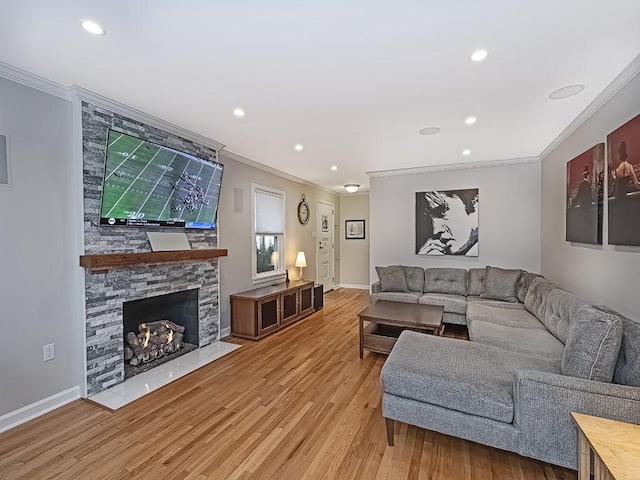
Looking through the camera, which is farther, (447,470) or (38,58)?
(38,58)

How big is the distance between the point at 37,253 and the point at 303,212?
13.9 ft

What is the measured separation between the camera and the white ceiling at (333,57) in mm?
1600

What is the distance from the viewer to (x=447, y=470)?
5.92 feet

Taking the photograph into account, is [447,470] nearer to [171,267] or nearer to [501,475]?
[501,475]

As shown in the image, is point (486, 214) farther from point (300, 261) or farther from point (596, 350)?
point (596, 350)

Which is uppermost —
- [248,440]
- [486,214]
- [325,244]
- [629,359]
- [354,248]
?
[486,214]

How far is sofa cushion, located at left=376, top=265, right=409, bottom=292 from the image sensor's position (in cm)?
482

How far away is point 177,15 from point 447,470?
2933mm

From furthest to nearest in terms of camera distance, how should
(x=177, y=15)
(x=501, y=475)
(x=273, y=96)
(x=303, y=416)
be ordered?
(x=273, y=96) < (x=303, y=416) < (x=501, y=475) < (x=177, y=15)

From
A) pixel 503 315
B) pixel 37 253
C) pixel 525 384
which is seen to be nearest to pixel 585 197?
pixel 503 315

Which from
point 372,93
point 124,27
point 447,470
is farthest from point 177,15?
A: point 447,470

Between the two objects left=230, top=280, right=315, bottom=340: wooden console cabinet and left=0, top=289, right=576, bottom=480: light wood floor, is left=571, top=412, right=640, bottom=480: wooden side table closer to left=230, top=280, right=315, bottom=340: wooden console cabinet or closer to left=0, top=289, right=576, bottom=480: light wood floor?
left=0, top=289, right=576, bottom=480: light wood floor

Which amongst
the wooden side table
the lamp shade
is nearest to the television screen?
the lamp shade

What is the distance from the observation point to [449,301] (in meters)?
4.27
